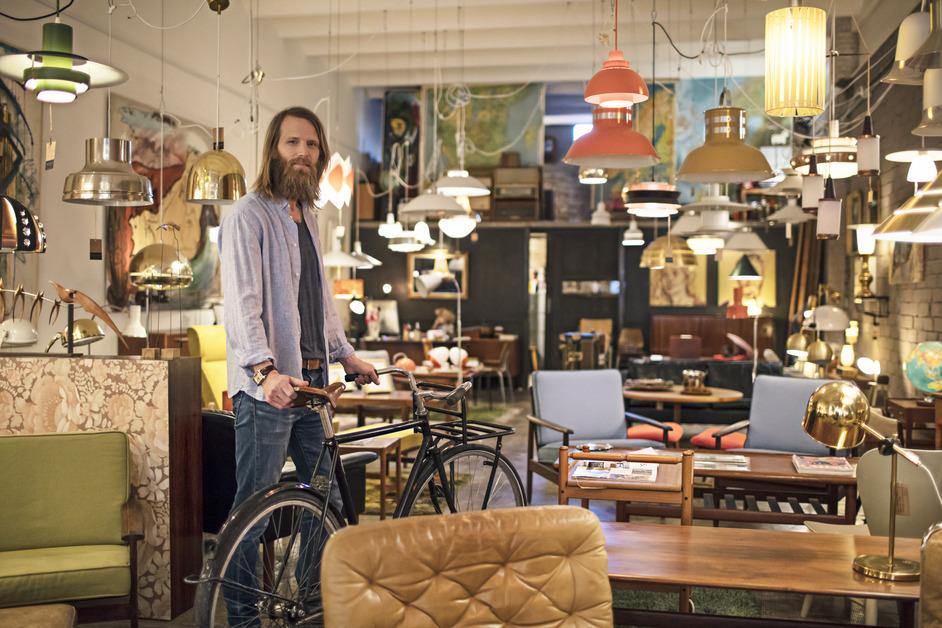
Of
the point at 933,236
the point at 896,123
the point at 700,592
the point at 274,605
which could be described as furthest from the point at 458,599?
the point at 896,123

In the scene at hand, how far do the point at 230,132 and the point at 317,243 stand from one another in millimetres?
8141

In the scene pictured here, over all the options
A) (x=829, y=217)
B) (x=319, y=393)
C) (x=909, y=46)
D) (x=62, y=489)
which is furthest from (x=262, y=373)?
(x=829, y=217)

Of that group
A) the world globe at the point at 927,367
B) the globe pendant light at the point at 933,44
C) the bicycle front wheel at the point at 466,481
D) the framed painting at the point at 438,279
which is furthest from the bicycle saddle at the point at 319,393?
the framed painting at the point at 438,279

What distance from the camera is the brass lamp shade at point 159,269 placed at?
288 inches

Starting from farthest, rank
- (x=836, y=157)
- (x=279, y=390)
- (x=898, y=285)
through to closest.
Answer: (x=898, y=285) < (x=836, y=157) < (x=279, y=390)

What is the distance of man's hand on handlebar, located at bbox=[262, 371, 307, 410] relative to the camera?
297 centimetres

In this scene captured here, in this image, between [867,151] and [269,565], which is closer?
[269,565]

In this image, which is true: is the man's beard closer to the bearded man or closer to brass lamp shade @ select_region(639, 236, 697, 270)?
the bearded man

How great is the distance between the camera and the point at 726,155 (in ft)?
12.6

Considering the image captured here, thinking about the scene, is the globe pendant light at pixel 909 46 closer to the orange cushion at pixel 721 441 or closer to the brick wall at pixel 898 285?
the orange cushion at pixel 721 441

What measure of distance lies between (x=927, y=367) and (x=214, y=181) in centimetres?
445

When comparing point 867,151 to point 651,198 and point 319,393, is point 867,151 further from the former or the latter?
point 319,393

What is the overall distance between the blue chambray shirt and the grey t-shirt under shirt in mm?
86

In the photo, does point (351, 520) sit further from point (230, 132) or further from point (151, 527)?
point (230, 132)
